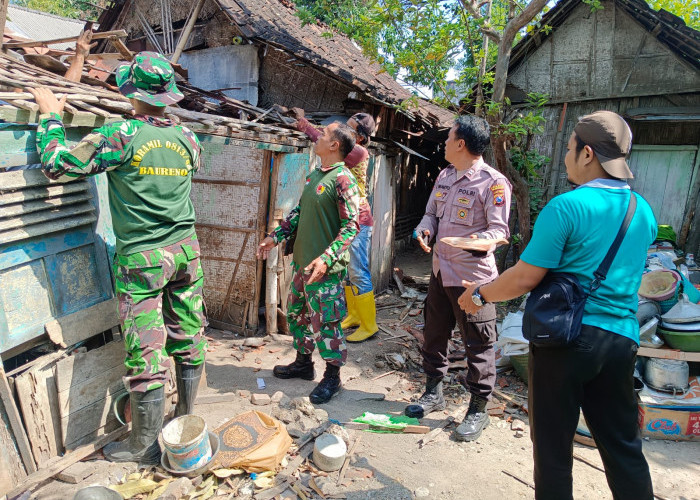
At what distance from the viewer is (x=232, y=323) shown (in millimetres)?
5609

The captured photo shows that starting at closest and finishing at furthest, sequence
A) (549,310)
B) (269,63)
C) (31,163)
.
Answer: (549,310) → (31,163) → (269,63)

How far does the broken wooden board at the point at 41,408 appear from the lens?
106 inches

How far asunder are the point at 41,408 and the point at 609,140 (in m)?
3.54

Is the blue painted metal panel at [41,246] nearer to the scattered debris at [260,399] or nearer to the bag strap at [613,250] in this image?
the scattered debris at [260,399]

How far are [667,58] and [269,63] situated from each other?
22.9ft

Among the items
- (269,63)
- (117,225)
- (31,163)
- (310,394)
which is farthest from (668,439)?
(269,63)

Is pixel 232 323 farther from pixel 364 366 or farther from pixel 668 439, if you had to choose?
pixel 668 439

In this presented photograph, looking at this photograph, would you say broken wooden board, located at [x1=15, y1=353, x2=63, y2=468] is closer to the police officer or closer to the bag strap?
the police officer

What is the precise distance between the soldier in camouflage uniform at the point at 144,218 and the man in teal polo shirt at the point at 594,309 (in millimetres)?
2118

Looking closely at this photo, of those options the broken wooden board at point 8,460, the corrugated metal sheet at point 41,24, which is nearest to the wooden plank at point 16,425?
the broken wooden board at point 8,460

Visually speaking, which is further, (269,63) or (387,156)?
(269,63)

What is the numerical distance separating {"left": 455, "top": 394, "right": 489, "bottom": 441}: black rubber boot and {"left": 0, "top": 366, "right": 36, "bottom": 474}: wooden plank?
2909 mm

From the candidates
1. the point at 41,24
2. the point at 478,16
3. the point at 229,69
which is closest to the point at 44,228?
the point at 478,16

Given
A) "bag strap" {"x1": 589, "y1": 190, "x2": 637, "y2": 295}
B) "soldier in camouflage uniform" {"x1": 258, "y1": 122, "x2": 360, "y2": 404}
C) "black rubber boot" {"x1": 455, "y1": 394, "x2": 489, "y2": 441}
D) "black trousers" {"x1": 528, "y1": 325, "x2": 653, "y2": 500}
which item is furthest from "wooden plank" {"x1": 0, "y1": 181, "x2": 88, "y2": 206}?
"black rubber boot" {"x1": 455, "y1": 394, "x2": 489, "y2": 441}
